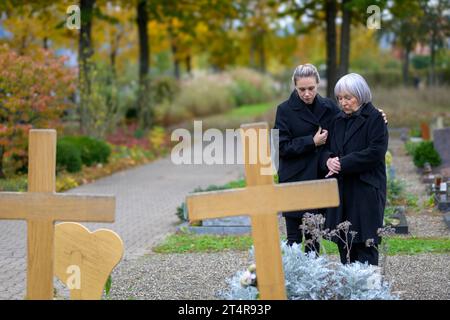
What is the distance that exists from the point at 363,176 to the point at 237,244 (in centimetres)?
335

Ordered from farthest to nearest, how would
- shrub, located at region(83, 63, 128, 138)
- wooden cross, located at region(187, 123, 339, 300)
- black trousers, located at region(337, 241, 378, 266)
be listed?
1. shrub, located at region(83, 63, 128, 138)
2. black trousers, located at region(337, 241, 378, 266)
3. wooden cross, located at region(187, 123, 339, 300)

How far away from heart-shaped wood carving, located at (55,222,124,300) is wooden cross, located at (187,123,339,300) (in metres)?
0.71

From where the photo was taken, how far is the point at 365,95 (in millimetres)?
5742

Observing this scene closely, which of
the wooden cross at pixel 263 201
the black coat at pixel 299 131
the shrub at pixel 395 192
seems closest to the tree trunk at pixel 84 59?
the shrub at pixel 395 192

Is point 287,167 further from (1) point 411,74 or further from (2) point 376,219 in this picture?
(1) point 411,74

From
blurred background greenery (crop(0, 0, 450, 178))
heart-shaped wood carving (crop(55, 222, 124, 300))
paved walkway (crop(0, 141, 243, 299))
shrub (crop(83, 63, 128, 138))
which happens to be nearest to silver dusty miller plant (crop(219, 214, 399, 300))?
heart-shaped wood carving (crop(55, 222, 124, 300))

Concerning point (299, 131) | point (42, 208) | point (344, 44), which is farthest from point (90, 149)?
point (42, 208)

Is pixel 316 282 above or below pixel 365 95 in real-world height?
below

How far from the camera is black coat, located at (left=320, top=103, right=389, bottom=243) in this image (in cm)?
572

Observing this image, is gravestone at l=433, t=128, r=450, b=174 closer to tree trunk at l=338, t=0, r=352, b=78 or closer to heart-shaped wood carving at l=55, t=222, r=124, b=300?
tree trunk at l=338, t=0, r=352, b=78

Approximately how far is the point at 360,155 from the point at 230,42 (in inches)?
1445

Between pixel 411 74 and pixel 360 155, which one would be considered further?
pixel 411 74
